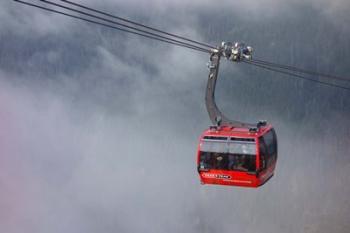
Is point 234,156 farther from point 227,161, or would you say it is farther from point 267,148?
point 267,148

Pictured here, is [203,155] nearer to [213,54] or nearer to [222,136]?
[222,136]

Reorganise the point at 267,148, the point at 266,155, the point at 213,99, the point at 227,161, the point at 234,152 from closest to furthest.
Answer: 1. the point at 234,152
2. the point at 227,161
3. the point at 266,155
4. the point at 267,148
5. the point at 213,99

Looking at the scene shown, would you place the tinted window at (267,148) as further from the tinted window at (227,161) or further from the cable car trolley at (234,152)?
the tinted window at (227,161)

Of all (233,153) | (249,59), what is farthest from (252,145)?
(249,59)

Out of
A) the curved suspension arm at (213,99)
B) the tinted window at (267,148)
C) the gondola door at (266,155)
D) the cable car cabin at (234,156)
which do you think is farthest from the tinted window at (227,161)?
the curved suspension arm at (213,99)

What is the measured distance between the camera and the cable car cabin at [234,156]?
106 feet

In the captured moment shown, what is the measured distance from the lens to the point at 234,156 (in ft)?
107

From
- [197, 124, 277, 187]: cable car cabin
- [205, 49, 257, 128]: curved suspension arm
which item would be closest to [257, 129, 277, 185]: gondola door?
[197, 124, 277, 187]: cable car cabin

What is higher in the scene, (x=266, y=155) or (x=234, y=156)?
(x=266, y=155)

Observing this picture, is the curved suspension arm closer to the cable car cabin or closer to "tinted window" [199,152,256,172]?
the cable car cabin

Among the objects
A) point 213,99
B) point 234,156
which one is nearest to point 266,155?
point 234,156

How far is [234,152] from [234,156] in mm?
307

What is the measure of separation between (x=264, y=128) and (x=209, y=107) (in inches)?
182

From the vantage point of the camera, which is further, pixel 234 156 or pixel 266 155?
pixel 266 155
